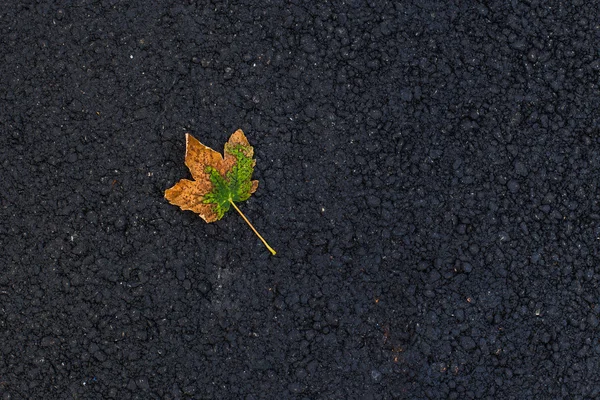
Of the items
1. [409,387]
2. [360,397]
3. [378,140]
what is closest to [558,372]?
[409,387]

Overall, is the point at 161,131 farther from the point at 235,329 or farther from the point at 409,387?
the point at 409,387

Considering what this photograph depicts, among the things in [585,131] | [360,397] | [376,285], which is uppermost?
[585,131]

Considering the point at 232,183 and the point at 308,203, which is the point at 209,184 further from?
the point at 308,203

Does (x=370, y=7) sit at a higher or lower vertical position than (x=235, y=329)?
higher

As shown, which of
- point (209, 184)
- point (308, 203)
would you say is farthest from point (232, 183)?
point (308, 203)
